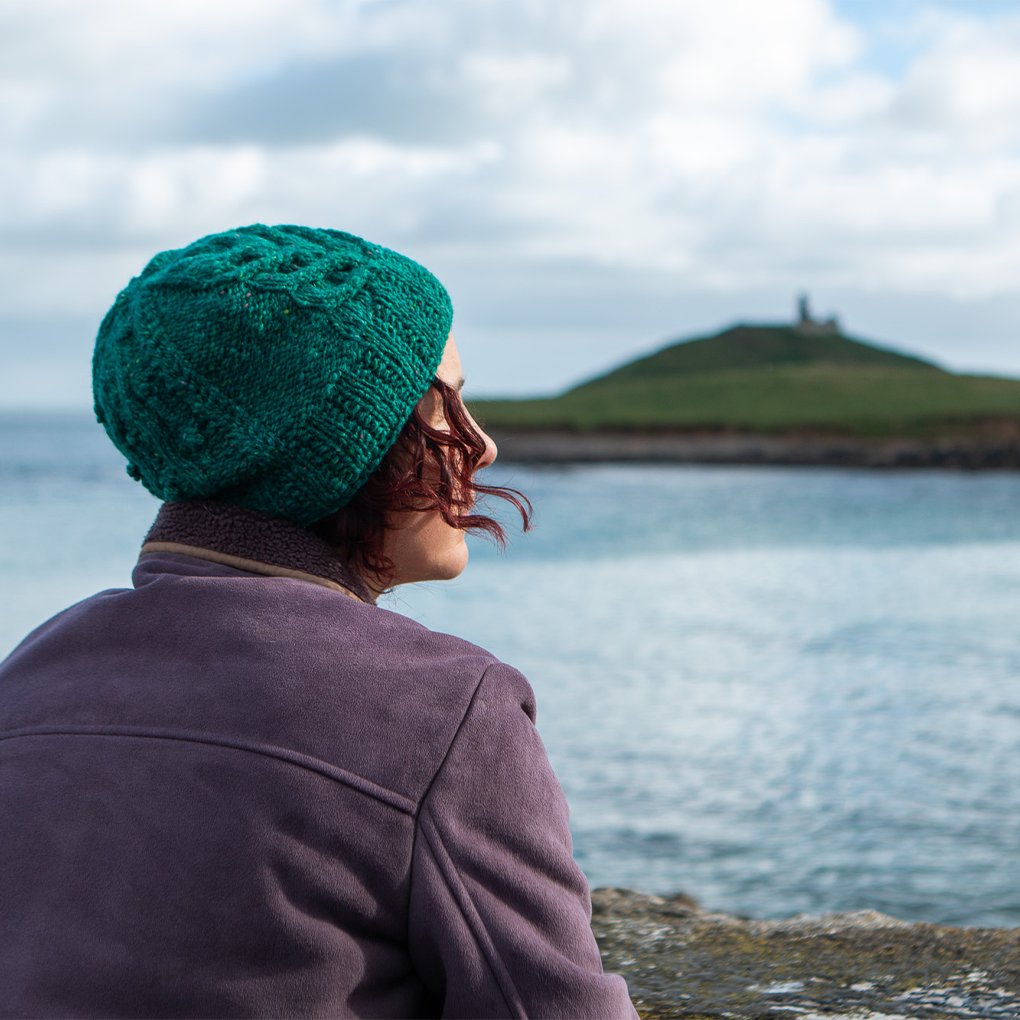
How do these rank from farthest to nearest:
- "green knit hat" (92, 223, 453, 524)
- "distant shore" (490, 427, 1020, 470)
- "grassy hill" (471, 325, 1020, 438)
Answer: "grassy hill" (471, 325, 1020, 438) < "distant shore" (490, 427, 1020, 470) < "green knit hat" (92, 223, 453, 524)

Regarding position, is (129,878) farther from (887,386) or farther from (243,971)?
(887,386)

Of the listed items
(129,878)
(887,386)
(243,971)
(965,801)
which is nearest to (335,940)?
(243,971)

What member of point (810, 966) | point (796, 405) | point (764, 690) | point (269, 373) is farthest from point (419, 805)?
point (796, 405)

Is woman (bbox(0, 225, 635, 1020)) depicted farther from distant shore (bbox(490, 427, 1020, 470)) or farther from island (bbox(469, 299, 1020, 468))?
distant shore (bbox(490, 427, 1020, 470))

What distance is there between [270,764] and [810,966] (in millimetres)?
1702

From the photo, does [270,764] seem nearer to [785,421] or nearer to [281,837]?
[281,837]

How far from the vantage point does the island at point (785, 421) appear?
59.0 metres

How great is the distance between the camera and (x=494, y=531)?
5.49 feet

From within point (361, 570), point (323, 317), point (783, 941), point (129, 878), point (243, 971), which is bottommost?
point (783, 941)

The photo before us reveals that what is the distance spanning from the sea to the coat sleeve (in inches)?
24.0

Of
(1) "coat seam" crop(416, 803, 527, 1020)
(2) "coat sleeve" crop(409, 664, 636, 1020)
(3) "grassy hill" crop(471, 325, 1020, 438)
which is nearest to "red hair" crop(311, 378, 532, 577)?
(2) "coat sleeve" crop(409, 664, 636, 1020)

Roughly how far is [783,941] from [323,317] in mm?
2000

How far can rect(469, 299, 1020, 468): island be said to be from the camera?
59.0 meters

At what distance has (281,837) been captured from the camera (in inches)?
47.9
